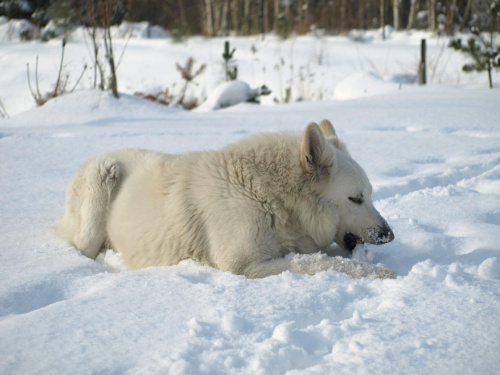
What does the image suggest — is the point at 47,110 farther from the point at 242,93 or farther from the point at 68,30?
the point at 68,30

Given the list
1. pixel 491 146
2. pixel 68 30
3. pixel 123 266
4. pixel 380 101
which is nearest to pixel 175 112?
pixel 380 101

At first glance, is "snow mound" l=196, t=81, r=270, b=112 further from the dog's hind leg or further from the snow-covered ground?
the dog's hind leg

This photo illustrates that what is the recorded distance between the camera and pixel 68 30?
17438 mm

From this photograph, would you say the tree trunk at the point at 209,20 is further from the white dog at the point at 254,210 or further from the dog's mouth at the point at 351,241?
the dog's mouth at the point at 351,241

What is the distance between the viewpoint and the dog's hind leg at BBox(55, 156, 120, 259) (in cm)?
328

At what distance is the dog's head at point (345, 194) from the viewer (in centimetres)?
283

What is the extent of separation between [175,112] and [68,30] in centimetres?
1116

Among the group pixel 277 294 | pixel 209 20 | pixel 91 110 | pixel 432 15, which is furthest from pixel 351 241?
pixel 209 20

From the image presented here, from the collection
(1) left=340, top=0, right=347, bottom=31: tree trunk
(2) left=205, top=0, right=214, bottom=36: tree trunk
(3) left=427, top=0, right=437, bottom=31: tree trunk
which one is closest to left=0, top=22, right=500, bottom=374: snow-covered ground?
(3) left=427, top=0, right=437, bottom=31: tree trunk

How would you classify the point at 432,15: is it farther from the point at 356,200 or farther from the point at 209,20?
the point at 356,200

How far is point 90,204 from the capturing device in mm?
3311

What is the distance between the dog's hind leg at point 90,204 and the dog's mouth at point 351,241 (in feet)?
5.49

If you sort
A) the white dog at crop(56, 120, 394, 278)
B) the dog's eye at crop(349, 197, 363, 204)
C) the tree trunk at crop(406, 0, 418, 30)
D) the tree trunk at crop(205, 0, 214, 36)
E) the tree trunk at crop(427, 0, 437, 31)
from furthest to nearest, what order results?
1. the tree trunk at crop(205, 0, 214, 36)
2. the tree trunk at crop(406, 0, 418, 30)
3. the tree trunk at crop(427, 0, 437, 31)
4. the dog's eye at crop(349, 197, 363, 204)
5. the white dog at crop(56, 120, 394, 278)

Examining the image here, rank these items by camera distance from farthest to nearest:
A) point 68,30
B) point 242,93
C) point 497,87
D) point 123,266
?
point 68,30 < point 242,93 < point 497,87 < point 123,266
